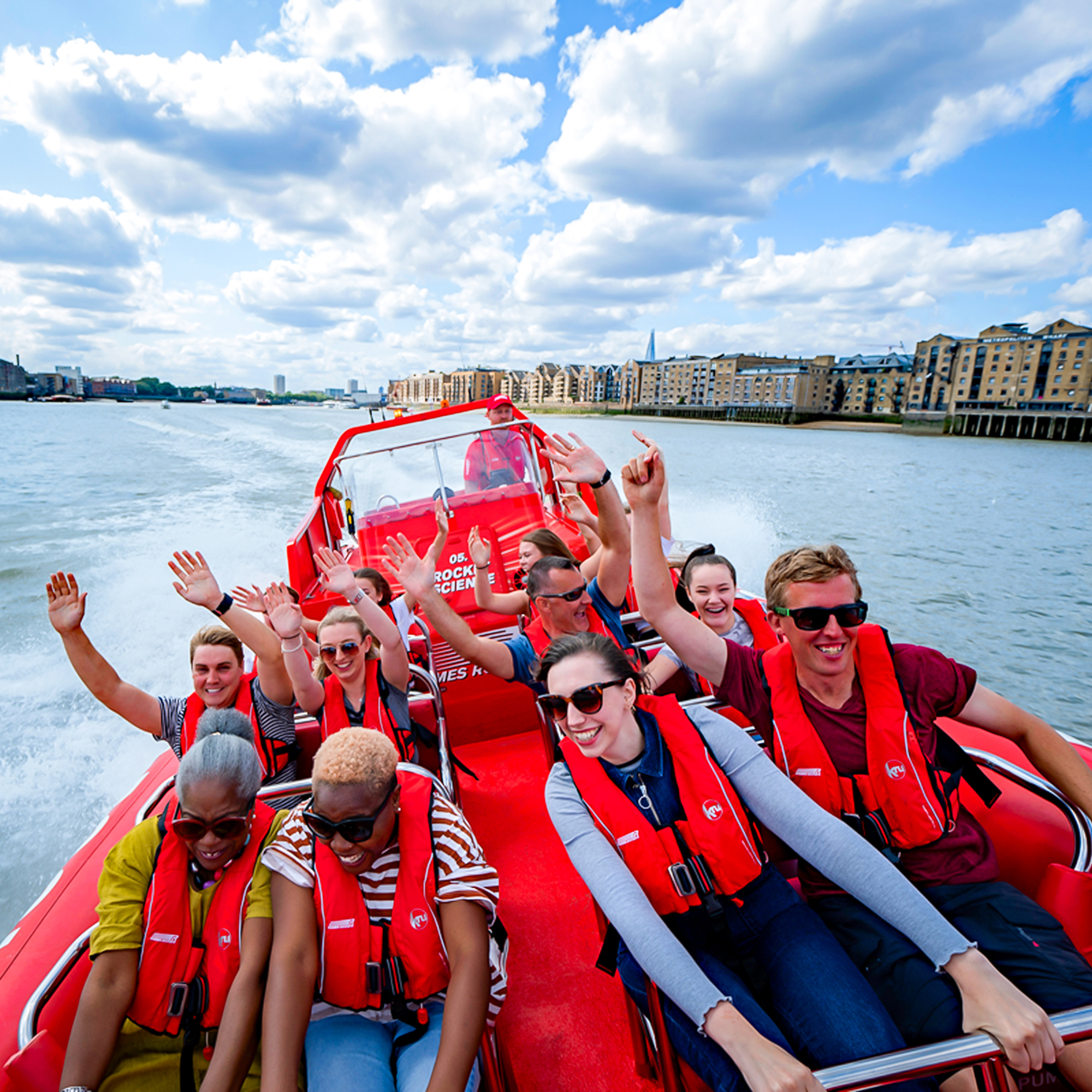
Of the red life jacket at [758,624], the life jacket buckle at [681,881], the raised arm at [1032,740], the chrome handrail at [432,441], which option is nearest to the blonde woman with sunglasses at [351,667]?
the life jacket buckle at [681,881]

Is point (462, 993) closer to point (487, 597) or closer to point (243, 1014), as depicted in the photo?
point (243, 1014)

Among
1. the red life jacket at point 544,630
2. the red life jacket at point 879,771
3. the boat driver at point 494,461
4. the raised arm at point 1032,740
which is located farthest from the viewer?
the boat driver at point 494,461

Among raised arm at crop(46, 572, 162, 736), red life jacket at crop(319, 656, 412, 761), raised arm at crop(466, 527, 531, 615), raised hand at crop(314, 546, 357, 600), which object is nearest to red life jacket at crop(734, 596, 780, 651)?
Result: raised arm at crop(466, 527, 531, 615)

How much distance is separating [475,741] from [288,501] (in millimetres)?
11397

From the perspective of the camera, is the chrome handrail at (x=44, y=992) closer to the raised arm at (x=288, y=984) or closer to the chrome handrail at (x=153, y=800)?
the chrome handrail at (x=153, y=800)

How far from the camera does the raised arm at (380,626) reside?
93.8 inches

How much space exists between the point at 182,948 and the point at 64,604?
53.8 inches

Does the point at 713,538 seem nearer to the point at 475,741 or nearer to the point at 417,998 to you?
the point at 475,741

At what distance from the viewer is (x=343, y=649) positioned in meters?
2.28

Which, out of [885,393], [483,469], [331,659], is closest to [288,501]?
[483,469]

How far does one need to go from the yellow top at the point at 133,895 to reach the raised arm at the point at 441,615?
94 cm

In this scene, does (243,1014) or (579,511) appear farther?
(579,511)

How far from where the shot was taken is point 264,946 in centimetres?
152

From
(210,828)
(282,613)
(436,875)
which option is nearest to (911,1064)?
(436,875)
